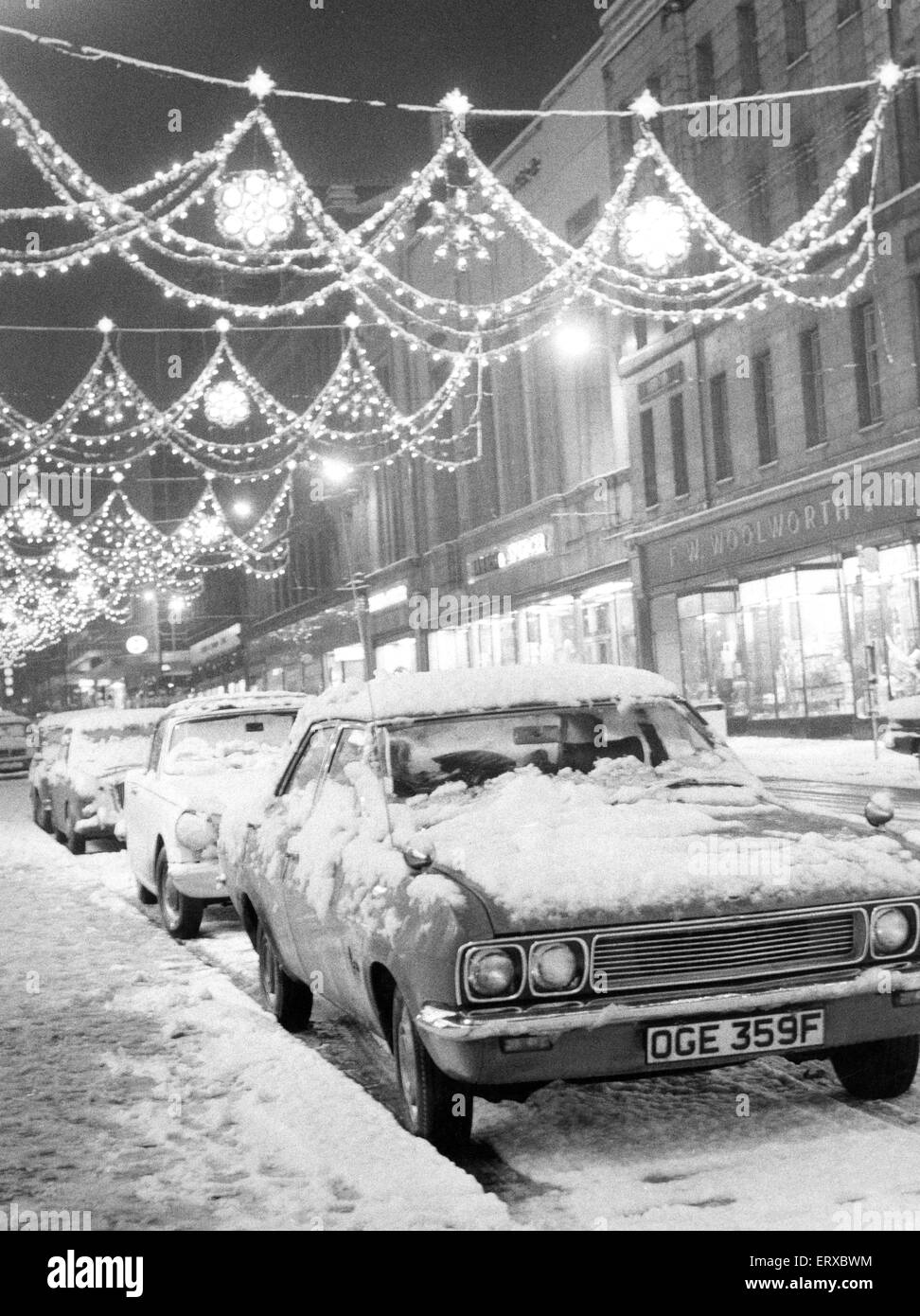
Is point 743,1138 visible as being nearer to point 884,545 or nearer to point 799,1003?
point 799,1003

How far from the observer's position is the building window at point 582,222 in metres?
35.4

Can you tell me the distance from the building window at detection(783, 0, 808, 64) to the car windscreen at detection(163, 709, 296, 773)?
21043mm

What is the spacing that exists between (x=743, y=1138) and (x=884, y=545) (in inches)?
863

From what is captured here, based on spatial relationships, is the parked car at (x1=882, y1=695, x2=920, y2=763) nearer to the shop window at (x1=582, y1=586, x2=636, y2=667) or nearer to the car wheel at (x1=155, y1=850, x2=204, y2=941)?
the car wheel at (x1=155, y1=850, x2=204, y2=941)

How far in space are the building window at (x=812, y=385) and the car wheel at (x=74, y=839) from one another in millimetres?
16906

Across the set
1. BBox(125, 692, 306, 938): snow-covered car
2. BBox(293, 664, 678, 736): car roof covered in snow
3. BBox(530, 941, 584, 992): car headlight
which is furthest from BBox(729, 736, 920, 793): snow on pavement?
BBox(530, 941, 584, 992): car headlight

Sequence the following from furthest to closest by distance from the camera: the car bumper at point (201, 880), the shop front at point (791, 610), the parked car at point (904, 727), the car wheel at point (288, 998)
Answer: the shop front at point (791, 610), the parked car at point (904, 727), the car bumper at point (201, 880), the car wheel at point (288, 998)

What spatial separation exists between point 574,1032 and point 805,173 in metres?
26.0

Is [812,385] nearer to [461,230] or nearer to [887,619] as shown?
[887,619]

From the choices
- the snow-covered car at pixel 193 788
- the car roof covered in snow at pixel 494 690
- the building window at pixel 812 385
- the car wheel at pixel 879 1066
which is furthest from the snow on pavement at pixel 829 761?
the car wheel at pixel 879 1066

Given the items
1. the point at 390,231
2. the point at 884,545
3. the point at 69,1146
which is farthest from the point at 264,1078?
the point at 884,545

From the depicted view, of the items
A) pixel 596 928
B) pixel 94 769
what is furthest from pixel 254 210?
pixel 596 928

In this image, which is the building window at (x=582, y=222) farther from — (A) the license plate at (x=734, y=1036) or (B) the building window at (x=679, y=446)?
(A) the license plate at (x=734, y=1036)
